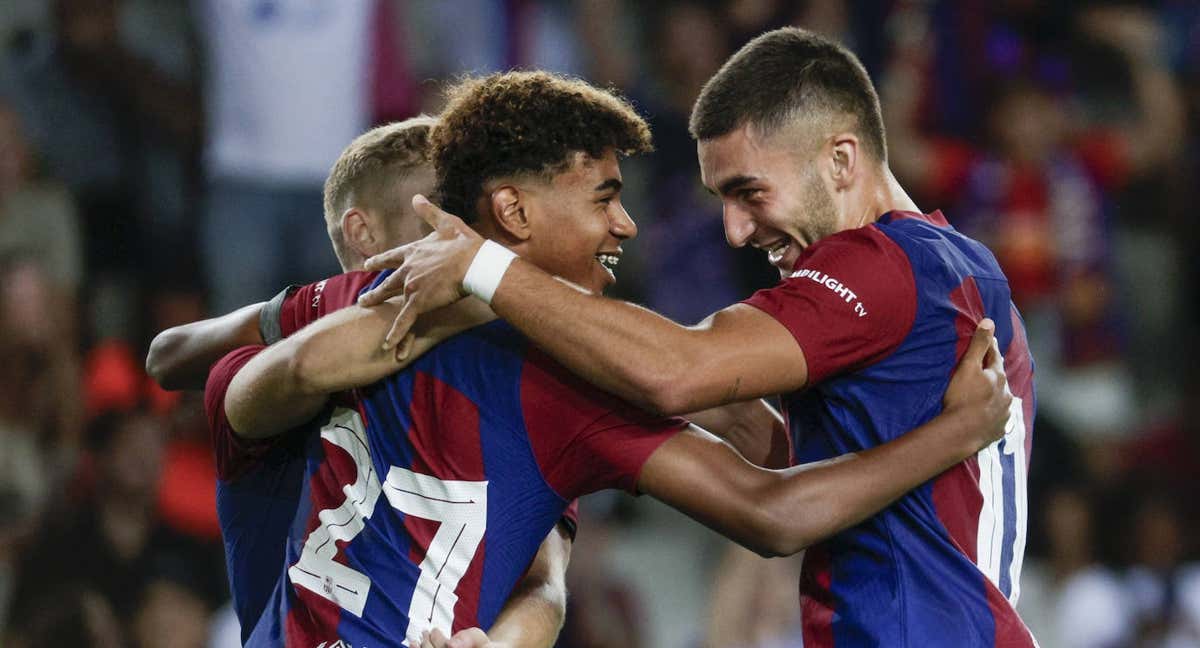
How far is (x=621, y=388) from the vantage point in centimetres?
328

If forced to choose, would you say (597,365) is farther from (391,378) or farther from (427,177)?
(427,177)

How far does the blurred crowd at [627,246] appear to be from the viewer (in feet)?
25.0

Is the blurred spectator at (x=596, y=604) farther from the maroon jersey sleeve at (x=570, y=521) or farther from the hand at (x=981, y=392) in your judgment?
the hand at (x=981, y=392)

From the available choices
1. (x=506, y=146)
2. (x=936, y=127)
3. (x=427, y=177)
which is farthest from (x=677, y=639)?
(x=506, y=146)

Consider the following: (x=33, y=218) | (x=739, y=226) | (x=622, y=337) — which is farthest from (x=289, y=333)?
(x=33, y=218)

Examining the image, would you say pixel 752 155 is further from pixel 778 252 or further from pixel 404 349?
pixel 404 349

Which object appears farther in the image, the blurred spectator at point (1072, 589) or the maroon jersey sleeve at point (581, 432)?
the blurred spectator at point (1072, 589)

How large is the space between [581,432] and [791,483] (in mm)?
477

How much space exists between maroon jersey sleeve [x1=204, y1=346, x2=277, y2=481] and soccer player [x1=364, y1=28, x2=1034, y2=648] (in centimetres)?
51

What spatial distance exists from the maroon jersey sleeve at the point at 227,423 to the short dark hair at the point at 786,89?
1.25m

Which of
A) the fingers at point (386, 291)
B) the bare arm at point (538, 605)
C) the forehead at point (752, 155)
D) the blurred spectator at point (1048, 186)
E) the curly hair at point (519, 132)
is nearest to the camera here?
the fingers at point (386, 291)

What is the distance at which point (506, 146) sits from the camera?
3484 mm

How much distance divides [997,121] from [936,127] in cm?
36

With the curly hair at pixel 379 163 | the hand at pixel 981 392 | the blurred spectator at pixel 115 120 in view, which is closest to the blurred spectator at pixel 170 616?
the blurred spectator at pixel 115 120
